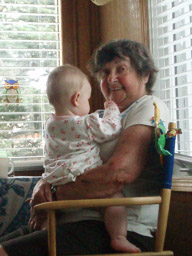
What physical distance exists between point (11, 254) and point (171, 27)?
1.55 m

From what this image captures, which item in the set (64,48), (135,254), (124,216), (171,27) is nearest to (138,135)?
(124,216)

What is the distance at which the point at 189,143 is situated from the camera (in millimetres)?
2047

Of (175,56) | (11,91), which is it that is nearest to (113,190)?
(175,56)

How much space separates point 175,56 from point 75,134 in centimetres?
101

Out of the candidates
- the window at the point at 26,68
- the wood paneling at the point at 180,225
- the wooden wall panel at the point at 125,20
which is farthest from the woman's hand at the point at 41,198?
the window at the point at 26,68

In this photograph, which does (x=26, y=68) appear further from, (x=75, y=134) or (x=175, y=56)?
(x=75, y=134)

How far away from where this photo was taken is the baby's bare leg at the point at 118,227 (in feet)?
4.31

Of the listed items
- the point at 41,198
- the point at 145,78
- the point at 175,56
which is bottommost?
the point at 41,198

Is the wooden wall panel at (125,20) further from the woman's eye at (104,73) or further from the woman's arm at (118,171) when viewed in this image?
the woman's arm at (118,171)

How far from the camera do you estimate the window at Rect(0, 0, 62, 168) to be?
297 cm

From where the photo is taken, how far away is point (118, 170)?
138 cm

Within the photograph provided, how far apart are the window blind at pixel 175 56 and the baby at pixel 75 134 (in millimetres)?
647

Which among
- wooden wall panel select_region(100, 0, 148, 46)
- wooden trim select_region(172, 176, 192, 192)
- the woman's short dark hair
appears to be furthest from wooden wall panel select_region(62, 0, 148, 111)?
wooden trim select_region(172, 176, 192, 192)

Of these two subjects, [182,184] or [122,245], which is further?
[182,184]
